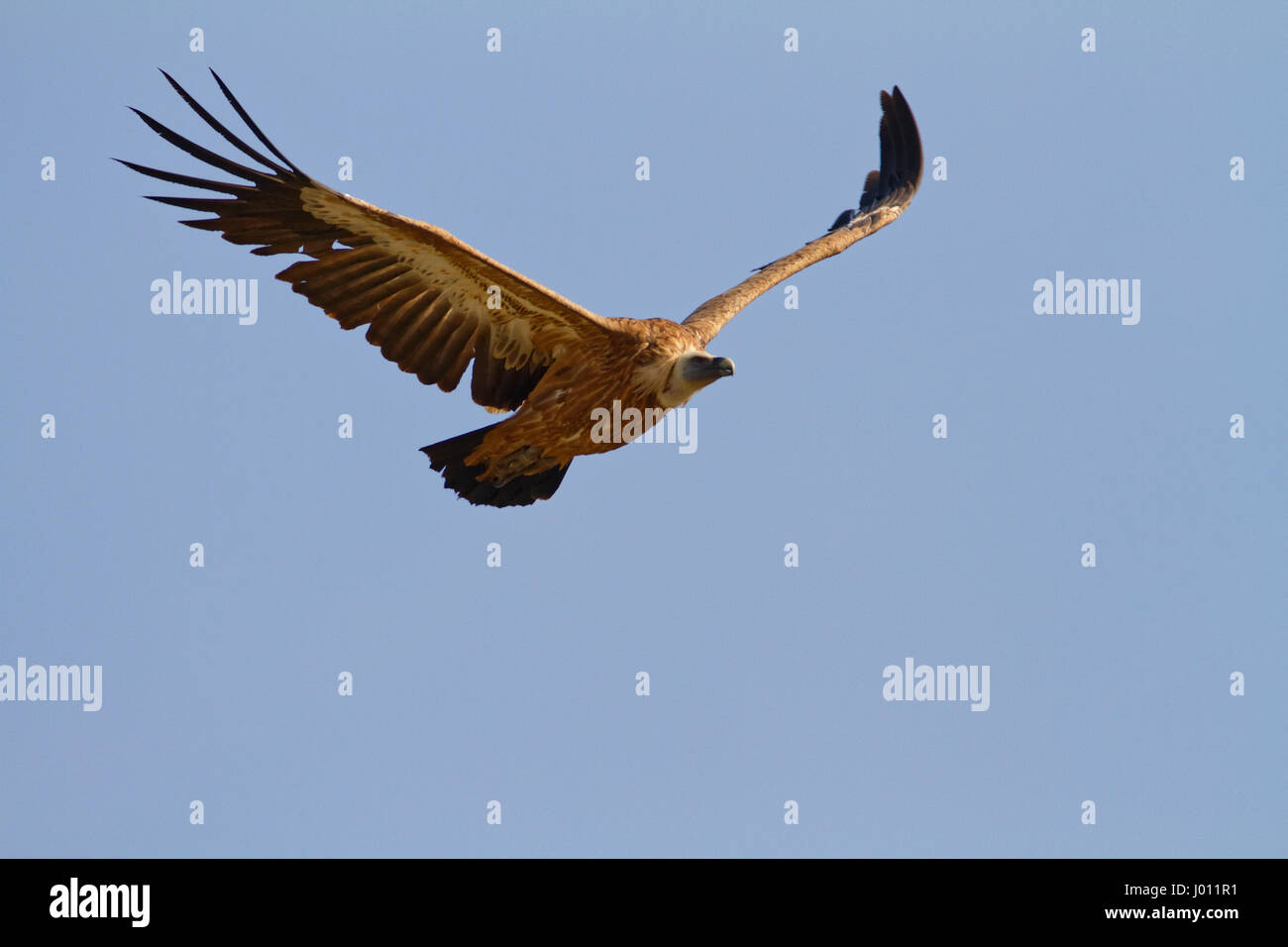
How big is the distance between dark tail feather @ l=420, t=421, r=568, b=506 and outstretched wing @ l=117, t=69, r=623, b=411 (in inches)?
16.6

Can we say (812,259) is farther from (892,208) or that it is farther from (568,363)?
(568,363)

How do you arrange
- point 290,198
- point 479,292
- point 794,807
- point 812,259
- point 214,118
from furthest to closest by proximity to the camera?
point 794,807 < point 812,259 < point 479,292 < point 290,198 < point 214,118

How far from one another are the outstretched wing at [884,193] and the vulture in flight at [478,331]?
1.80 m

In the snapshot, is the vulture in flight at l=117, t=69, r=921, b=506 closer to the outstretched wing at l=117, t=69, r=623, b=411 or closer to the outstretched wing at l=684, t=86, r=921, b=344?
the outstretched wing at l=117, t=69, r=623, b=411

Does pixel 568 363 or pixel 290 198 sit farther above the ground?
pixel 290 198

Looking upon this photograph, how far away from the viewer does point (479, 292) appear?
969 centimetres

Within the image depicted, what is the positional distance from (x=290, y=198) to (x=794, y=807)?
6.98 metres

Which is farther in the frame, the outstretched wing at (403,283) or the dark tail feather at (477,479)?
the dark tail feather at (477,479)

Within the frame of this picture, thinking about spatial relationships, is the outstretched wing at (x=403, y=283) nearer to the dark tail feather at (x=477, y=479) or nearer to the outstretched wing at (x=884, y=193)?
the dark tail feather at (x=477, y=479)

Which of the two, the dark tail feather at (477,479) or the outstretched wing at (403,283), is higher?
the outstretched wing at (403,283)

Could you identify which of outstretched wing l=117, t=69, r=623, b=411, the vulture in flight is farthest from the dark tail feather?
outstretched wing l=117, t=69, r=623, b=411

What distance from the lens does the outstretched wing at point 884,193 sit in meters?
12.2

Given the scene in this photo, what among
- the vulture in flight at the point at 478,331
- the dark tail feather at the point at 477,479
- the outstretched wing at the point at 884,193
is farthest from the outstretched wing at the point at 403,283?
the outstretched wing at the point at 884,193
